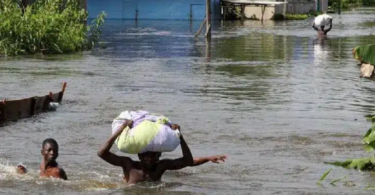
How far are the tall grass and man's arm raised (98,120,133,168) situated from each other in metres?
19.3

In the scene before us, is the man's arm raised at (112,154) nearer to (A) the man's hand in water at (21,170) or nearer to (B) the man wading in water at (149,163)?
(B) the man wading in water at (149,163)

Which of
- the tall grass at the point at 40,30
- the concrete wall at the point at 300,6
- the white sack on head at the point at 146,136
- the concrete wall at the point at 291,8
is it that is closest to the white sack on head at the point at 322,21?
the tall grass at the point at 40,30

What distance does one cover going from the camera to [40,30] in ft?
95.0

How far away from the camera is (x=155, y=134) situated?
30.0ft

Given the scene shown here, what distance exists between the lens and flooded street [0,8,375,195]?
1108 centimetres

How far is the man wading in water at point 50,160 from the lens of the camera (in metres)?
9.99

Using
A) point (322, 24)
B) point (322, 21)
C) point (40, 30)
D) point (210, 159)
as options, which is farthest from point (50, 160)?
point (322, 21)

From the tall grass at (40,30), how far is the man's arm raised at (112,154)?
19.3m

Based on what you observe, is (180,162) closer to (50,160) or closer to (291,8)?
(50,160)

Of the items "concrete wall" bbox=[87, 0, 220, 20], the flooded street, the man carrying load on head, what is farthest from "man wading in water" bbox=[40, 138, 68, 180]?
"concrete wall" bbox=[87, 0, 220, 20]

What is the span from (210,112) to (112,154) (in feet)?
25.7

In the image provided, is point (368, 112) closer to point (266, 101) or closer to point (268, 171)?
point (266, 101)

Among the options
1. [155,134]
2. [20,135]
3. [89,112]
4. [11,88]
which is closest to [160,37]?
[11,88]

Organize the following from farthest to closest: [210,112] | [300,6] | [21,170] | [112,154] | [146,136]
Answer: [300,6] → [210,112] → [21,170] → [112,154] → [146,136]
